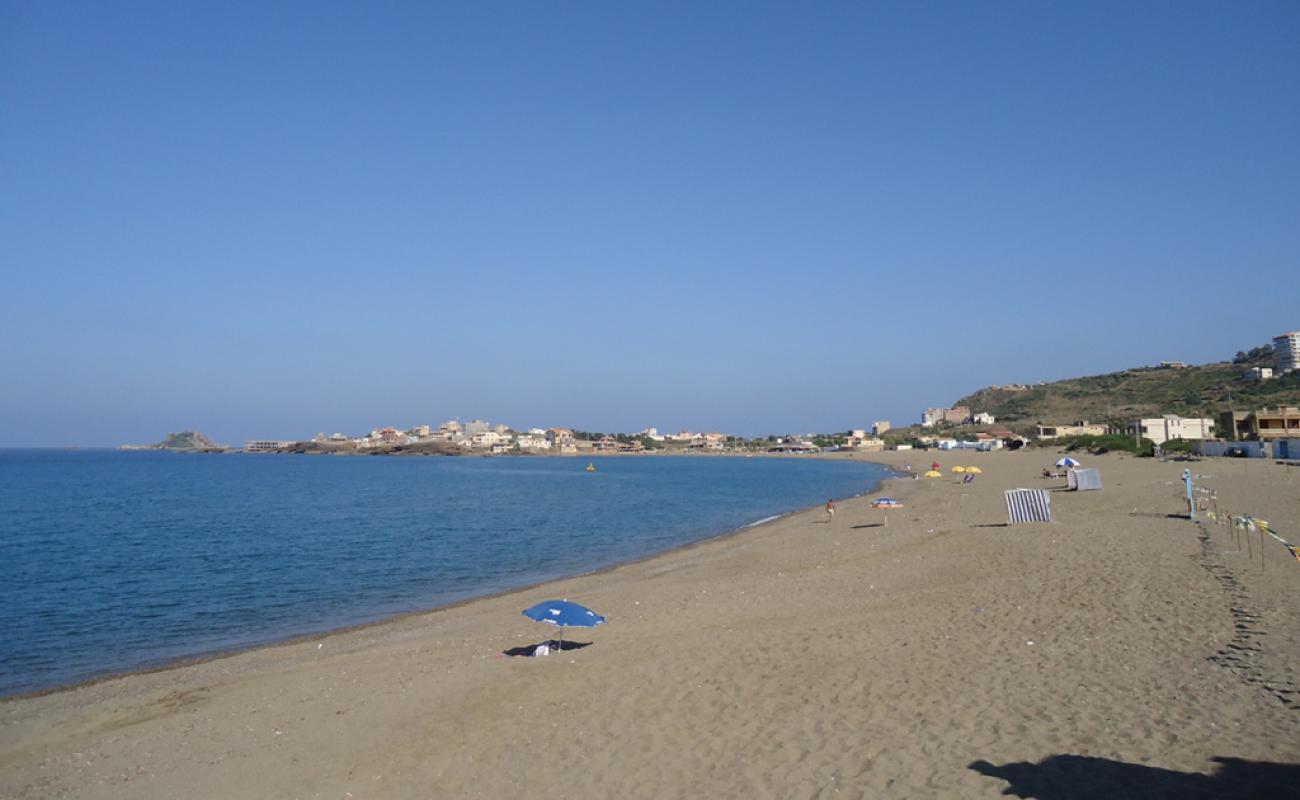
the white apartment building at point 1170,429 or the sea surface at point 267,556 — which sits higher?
the white apartment building at point 1170,429

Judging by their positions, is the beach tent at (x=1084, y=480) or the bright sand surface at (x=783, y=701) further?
the beach tent at (x=1084, y=480)

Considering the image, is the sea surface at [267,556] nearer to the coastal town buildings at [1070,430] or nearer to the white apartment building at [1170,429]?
the white apartment building at [1170,429]

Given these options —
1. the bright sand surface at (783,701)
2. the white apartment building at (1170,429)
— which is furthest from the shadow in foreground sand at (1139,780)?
the white apartment building at (1170,429)

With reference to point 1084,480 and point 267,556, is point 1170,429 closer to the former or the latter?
point 1084,480

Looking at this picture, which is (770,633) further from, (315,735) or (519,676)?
(315,735)

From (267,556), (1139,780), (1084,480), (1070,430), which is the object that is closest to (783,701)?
(1139,780)

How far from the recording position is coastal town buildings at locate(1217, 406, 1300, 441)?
5806 cm

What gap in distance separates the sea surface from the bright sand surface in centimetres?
308

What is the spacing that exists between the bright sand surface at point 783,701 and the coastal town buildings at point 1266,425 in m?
53.1

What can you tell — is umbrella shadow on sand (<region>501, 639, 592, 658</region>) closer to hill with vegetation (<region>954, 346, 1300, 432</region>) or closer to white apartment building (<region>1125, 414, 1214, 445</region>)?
white apartment building (<region>1125, 414, 1214, 445</region>)

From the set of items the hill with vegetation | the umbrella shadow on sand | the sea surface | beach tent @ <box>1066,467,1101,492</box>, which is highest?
the hill with vegetation

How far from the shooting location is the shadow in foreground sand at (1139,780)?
5.78 meters

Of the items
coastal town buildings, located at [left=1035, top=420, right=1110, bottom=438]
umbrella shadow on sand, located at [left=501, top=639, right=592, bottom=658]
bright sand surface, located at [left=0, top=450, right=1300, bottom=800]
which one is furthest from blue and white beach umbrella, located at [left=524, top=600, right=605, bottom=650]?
coastal town buildings, located at [left=1035, top=420, right=1110, bottom=438]

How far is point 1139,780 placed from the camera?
6117 millimetres
